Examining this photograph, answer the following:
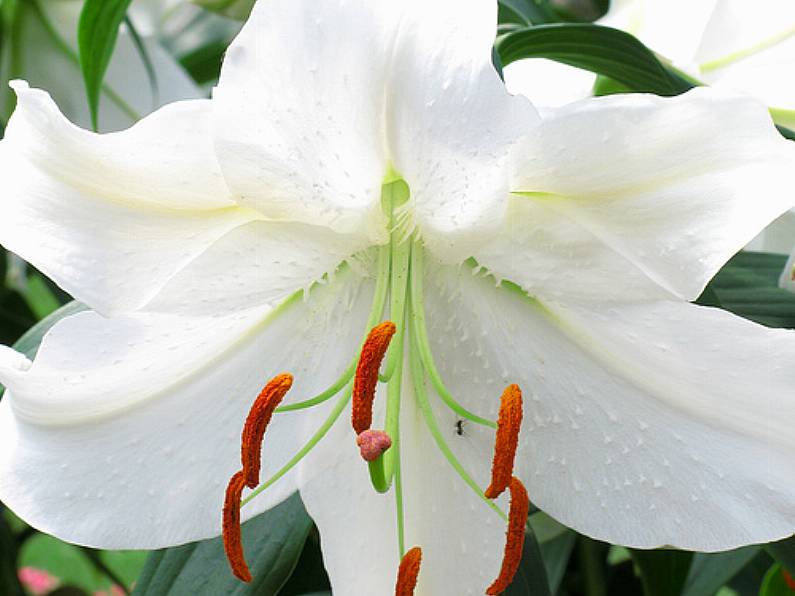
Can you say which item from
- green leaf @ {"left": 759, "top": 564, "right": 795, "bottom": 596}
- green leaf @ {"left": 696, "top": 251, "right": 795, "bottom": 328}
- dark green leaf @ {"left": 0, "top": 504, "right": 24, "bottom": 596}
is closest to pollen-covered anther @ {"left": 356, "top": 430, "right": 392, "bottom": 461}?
green leaf @ {"left": 696, "top": 251, "right": 795, "bottom": 328}

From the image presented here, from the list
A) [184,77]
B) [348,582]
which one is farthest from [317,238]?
[184,77]

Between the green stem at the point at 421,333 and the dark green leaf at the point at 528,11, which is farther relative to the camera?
the dark green leaf at the point at 528,11

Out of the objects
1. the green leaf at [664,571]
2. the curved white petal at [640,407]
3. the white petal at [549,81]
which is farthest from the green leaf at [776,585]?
the white petal at [549,81]

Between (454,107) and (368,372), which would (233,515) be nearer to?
(368,372)

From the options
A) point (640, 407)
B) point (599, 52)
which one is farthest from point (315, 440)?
point (599, 52)

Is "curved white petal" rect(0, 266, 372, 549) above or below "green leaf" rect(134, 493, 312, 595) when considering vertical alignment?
above

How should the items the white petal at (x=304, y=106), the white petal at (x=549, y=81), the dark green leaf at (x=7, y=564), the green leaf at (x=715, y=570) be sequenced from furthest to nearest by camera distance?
the dark green leaf at (x=7, y=564) < the green leaf at (x=715, y=570) < the white petal at (x=549, y=81) < the white petal at (x=304, y=106)

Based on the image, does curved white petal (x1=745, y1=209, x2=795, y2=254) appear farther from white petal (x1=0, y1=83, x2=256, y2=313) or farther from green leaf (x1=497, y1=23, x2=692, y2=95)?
white petal (x1=0, y1=83, x2=256, y2=313)

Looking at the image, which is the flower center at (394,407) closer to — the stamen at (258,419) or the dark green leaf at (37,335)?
Answer: the stamen at (258,419)
